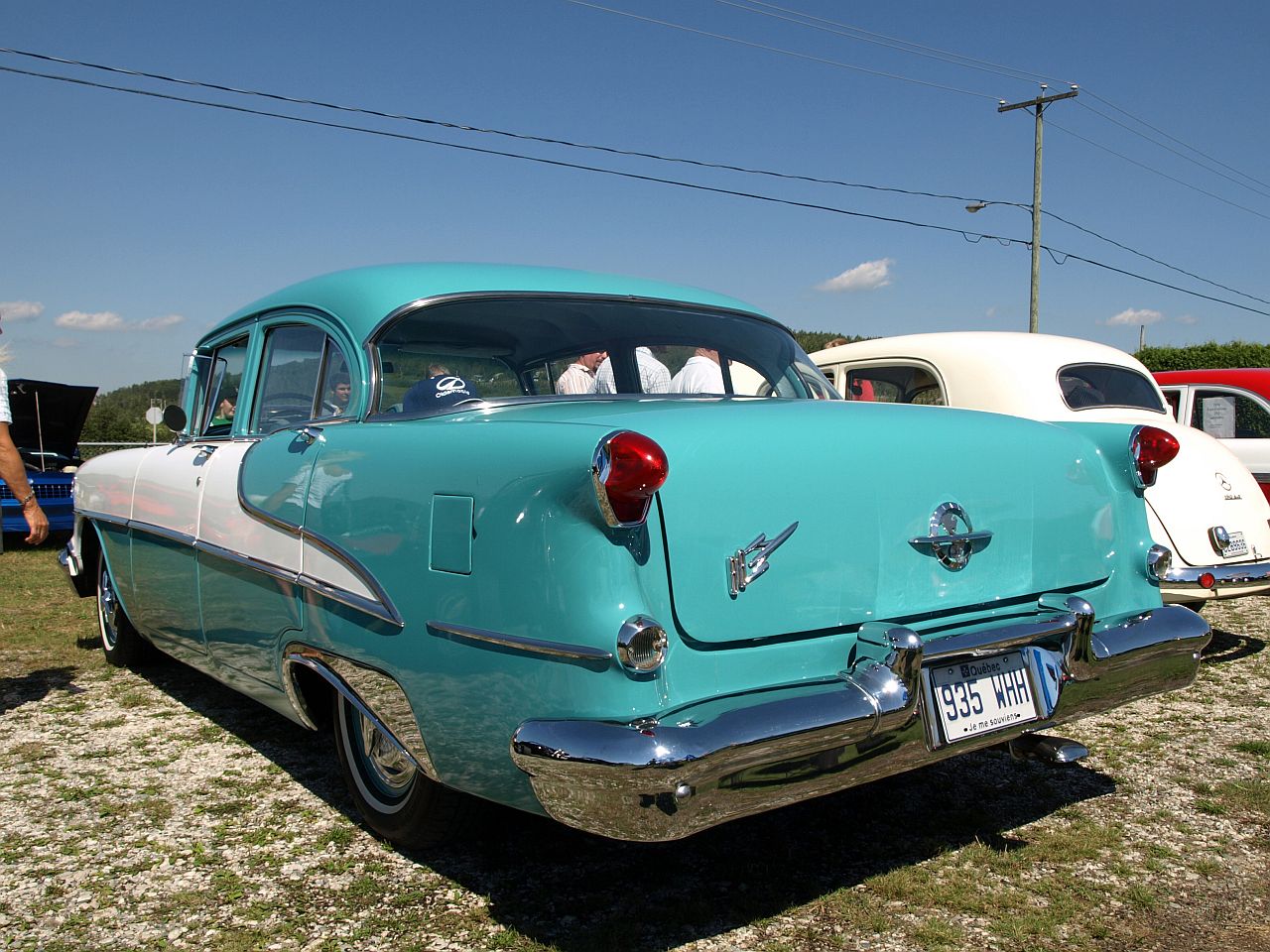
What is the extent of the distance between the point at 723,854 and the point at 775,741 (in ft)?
3.48

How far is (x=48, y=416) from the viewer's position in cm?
1224

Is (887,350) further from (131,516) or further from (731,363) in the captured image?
(131,516)

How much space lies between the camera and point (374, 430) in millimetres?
2848

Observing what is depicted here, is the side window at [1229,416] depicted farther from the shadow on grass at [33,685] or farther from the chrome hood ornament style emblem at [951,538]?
the shadow on grass at [33,685]

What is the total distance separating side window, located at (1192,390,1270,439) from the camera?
807 cm

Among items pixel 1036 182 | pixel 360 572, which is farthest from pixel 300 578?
pixel 1036 182

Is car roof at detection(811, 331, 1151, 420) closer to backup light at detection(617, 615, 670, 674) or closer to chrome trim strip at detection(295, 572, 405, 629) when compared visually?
chrome trim strip at detection(295, 572, 405, 629)

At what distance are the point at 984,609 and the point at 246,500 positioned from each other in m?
2.24

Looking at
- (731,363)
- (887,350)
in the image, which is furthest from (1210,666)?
(731,363)

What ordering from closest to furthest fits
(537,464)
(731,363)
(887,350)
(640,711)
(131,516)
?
1. (640,711)
2. (537,464)
3. (731,363)
4. (131,516)
5. (887,350)

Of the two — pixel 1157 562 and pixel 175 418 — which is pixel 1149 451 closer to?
pixel 1157 562

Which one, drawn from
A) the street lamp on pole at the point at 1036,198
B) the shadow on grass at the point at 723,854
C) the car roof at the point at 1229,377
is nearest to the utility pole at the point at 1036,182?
the street lamp on pole at the point at 1036,198

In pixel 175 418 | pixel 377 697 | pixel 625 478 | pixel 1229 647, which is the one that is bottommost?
pixel 1229 647

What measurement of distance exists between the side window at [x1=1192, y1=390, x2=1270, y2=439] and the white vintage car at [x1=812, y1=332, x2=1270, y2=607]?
1337mm
